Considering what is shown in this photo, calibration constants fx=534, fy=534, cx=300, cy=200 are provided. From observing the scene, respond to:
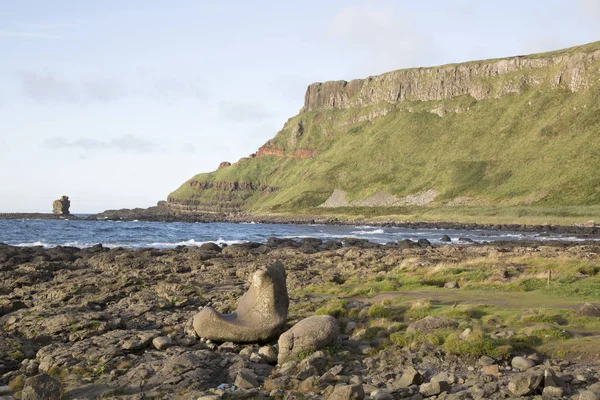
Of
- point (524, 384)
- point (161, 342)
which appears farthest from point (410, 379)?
point (161, 342)

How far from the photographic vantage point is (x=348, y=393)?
11.1 metres

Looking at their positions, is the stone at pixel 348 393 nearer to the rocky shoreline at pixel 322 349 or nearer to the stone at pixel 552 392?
the rocky shoreline at pixel 322 349

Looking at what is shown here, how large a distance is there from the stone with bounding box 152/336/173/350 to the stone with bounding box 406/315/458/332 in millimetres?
7244

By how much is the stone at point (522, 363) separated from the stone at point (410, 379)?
8.78 ft

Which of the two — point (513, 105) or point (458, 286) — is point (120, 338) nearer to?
point (458, 286)

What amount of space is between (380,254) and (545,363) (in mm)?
31285

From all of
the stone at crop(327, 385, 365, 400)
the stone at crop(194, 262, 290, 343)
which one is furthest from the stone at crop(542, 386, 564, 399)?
the stone at crop(194, 262, 290, 343)

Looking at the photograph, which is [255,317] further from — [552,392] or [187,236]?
[187,236]

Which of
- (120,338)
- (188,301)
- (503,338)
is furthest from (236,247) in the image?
(503,338)

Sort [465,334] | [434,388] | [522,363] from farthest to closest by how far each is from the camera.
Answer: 1. [465,334]
2. [522,363]
3. [434,388]

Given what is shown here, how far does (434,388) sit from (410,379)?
0.77 metres

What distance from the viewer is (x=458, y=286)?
25484 mm

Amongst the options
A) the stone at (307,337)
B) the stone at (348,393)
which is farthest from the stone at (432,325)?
the stone at (348,393)

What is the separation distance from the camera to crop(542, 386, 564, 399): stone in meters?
10.8
